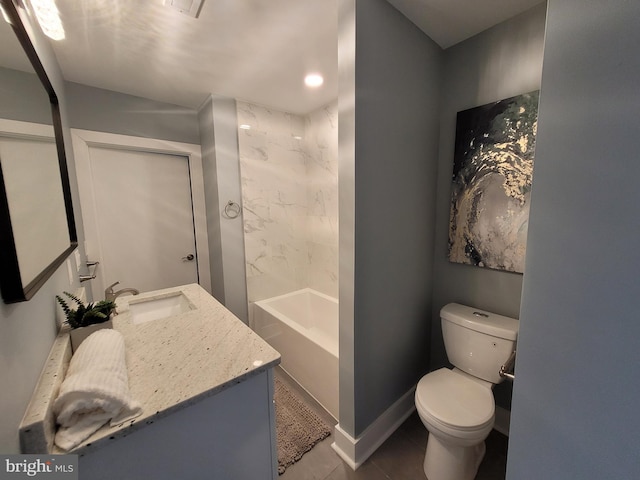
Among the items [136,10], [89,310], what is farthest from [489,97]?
[89,310]

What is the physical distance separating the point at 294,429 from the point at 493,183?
204 centimetres

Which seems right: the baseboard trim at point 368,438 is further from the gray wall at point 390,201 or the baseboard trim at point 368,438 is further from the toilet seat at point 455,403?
the toilet seat at point 455,403

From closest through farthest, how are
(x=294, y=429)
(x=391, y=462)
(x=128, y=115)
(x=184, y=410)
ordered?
(x=184, y=410) < (x=391, y=462) < (x=294, y=429) < (x=128, y=115)

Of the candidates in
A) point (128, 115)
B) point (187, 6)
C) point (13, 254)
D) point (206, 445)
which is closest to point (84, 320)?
point (13, 254)

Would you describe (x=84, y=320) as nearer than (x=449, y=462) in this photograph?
Yes

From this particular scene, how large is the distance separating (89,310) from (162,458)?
2.10 ft

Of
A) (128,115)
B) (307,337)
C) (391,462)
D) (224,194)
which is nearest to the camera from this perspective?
(391,462)

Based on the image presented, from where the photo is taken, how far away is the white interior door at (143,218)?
2.18 metres

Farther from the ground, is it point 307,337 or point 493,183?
point 493,183

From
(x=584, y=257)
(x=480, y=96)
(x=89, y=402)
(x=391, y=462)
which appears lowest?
(x=391, y=462)

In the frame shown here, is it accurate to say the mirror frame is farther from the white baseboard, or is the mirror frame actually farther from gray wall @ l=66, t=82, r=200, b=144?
the white baseboard

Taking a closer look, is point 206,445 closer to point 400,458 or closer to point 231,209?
point 400,458

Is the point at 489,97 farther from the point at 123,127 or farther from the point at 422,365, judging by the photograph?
the point at 123,127

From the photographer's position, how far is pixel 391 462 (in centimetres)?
143
